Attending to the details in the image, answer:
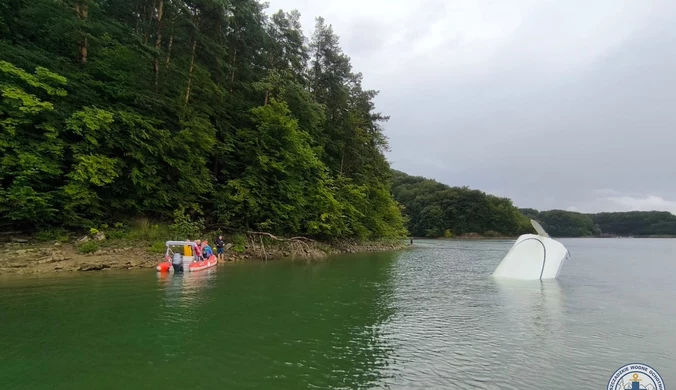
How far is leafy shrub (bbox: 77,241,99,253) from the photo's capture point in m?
17.4

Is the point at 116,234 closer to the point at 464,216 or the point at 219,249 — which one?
the point at 219,249

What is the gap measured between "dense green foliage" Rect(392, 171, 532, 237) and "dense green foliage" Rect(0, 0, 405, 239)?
259 ft

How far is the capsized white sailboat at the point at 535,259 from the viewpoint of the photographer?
1873 centimetres

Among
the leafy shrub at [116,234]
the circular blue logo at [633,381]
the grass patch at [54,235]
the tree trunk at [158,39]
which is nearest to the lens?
the circular blue logo at [633,381]

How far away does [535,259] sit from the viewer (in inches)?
746

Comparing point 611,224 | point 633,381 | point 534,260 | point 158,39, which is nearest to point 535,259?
point 534,260

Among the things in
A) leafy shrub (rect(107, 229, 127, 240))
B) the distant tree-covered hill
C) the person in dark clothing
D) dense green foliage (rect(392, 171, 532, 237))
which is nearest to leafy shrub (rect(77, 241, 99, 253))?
leafy shrub (rect(107, 229, 127, 240))

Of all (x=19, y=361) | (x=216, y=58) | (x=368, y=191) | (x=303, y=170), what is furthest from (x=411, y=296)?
(x=368, y=191)

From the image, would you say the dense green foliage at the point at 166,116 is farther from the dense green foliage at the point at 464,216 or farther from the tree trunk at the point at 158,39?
the dense green foliage at the point at 464,216

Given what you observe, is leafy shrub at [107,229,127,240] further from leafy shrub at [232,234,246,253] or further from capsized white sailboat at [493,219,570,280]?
capsized white sailboat at [493,219,570,280]

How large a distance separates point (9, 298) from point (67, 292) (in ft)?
4.82

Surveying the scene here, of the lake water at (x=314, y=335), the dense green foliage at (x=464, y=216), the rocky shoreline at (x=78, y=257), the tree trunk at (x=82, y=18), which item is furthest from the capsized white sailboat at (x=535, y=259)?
the dense green foliage at (x=464, y=216)

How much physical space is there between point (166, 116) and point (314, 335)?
1845 centimetres

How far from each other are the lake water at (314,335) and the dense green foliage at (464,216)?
325ft
